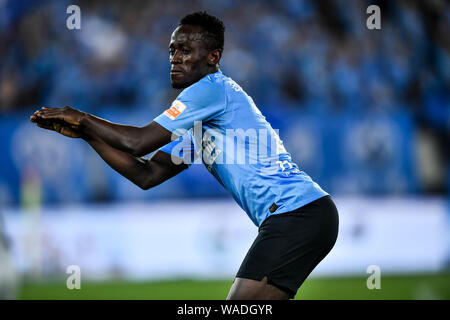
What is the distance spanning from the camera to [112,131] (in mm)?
3641

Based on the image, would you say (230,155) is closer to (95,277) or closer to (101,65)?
(95,277)

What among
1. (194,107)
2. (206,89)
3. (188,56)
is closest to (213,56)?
(188,56)

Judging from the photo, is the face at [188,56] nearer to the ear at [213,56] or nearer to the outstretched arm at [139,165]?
the ear at [213,56]

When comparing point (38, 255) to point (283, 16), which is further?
point (283, 16)

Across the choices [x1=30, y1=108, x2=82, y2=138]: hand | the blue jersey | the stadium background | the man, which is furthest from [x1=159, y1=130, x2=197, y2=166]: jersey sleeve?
the stadium background

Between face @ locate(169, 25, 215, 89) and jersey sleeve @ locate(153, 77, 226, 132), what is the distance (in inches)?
8.5

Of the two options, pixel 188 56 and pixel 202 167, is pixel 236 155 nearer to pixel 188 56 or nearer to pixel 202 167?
pixel 188 56

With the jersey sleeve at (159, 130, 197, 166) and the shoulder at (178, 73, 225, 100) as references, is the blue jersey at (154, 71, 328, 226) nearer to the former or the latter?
the shoulder at (178, 73, 225, 100)

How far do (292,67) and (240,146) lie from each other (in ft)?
29.8

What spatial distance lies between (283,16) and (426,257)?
598cm

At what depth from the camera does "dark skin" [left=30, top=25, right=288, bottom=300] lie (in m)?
3.61

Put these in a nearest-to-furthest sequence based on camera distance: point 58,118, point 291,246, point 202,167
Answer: point 58,118 → point 291,246 → point 202,167

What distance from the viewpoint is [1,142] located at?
36.3ft
